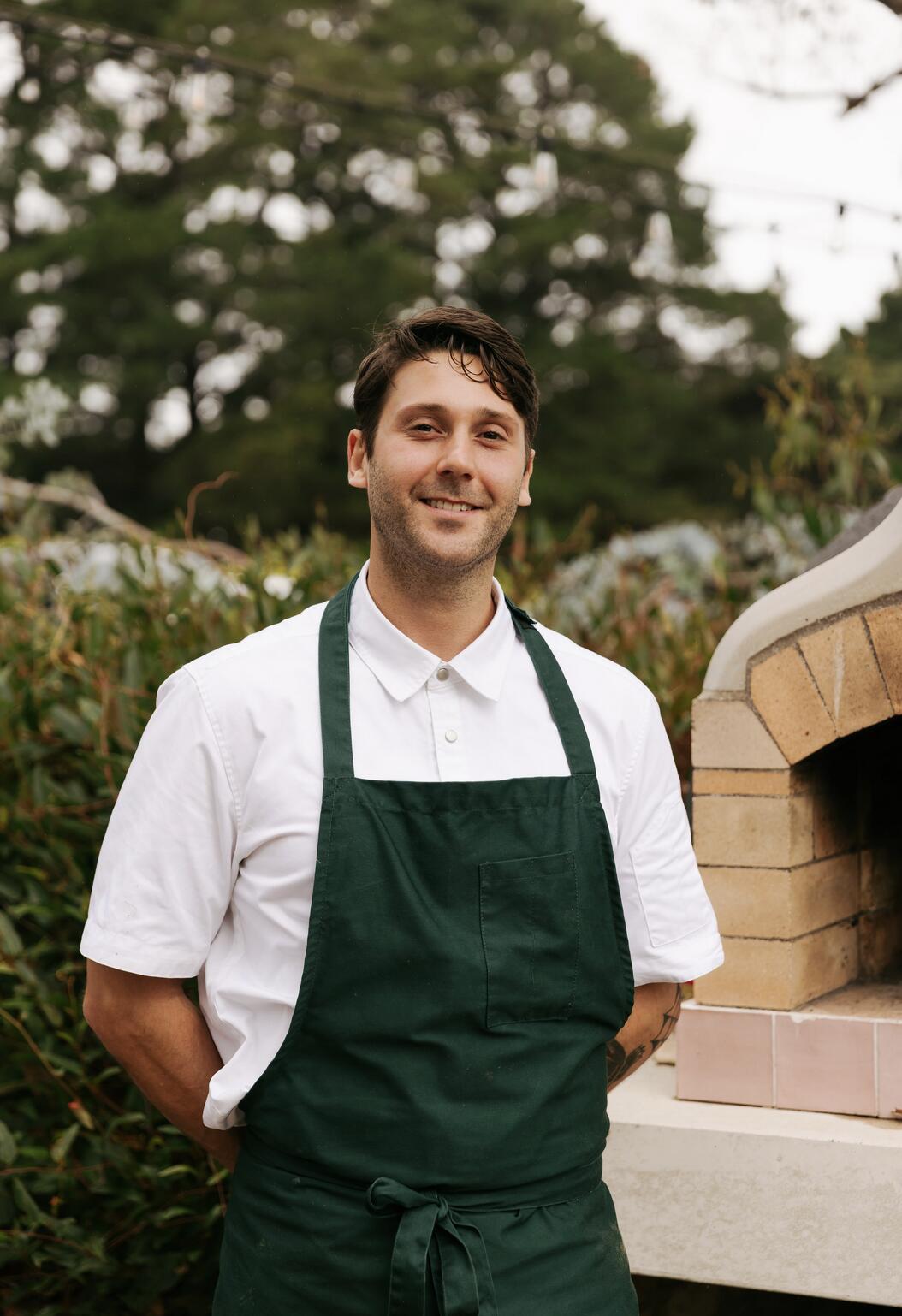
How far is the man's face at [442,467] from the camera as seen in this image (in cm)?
180

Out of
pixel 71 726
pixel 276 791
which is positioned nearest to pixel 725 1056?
pixel 276 791

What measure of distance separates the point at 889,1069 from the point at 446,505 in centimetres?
132

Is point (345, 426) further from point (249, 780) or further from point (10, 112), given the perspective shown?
point (249, 780)

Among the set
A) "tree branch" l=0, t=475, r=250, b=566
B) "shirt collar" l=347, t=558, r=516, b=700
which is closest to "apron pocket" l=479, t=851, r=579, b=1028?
"shirt collar" l=347, t=558, r=516, b=700

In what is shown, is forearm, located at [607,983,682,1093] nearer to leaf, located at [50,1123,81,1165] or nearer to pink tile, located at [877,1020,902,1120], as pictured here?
pink tile, located at [877,1020,902,1120]

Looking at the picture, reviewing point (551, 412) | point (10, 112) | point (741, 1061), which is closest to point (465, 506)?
point (741, 1061)

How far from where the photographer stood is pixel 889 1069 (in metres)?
2.49

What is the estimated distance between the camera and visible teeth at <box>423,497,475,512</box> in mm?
1798

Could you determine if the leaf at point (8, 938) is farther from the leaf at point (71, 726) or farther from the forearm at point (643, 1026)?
the forearm at point (643, 1026)

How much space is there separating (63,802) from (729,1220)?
150 cm

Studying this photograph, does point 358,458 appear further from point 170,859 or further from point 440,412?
point 170,859

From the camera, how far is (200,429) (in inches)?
686

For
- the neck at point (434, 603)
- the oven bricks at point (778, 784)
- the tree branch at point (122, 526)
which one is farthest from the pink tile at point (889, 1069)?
the tree branch at point (122, 526)

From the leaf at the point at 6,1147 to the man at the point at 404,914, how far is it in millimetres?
938
